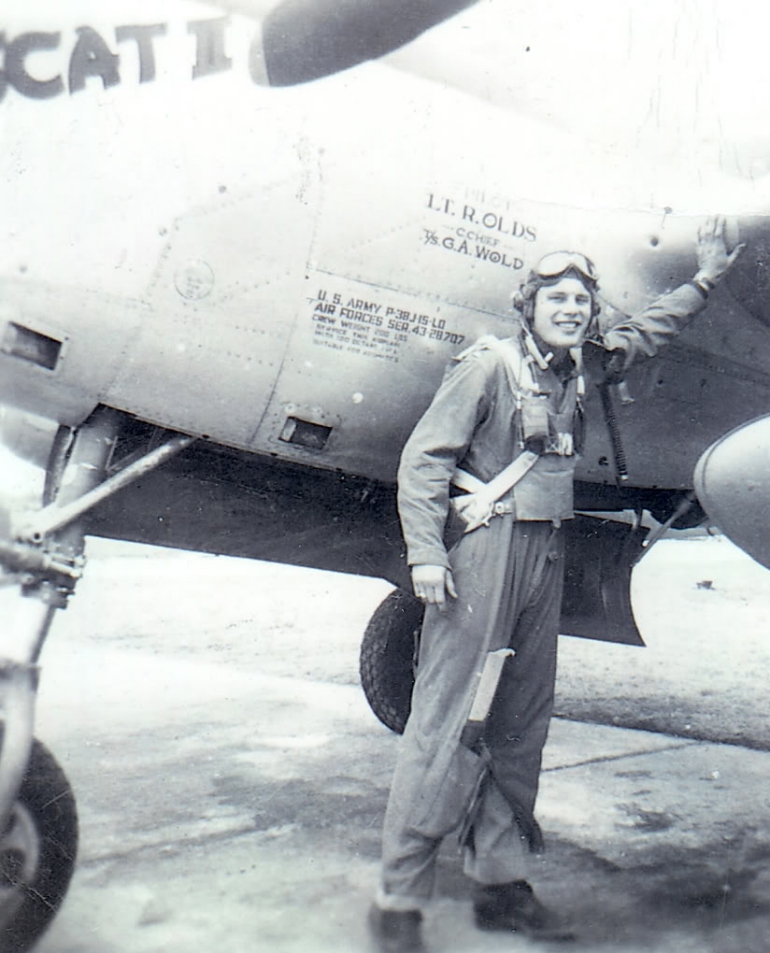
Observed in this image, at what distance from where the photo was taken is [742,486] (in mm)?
2805

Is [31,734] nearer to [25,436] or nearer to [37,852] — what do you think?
[37,852]

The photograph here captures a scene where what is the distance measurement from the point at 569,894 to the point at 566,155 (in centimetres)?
217

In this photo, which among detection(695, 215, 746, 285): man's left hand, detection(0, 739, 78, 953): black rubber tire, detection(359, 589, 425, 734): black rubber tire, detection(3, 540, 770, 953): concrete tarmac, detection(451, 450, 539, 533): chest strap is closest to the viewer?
detection(0, 739, 78, 953): black rubber tire

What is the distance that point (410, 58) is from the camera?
9.36 ft

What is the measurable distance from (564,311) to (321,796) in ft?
6.43

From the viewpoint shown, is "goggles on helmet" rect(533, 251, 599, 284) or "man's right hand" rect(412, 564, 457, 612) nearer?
"man's right hand" rect(412, 564, 457, 612)

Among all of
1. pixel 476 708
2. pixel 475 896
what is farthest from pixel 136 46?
pixel 475 896

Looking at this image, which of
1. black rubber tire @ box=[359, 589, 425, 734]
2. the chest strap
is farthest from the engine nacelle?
the chest strap

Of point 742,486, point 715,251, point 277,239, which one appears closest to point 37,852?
point 277,239

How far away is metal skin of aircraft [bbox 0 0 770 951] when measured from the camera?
260 centimetres

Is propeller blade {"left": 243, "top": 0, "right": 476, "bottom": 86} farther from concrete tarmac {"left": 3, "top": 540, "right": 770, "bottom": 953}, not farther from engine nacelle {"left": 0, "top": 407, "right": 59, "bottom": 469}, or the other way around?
concrete tarmac {"left": 3, "top": 540, "right": 770, "bottom": 953}

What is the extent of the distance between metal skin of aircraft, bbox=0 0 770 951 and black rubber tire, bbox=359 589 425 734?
1262mm

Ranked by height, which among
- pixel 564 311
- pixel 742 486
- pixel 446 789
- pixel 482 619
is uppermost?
pixel 564 311

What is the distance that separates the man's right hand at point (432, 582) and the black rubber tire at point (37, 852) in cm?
104
